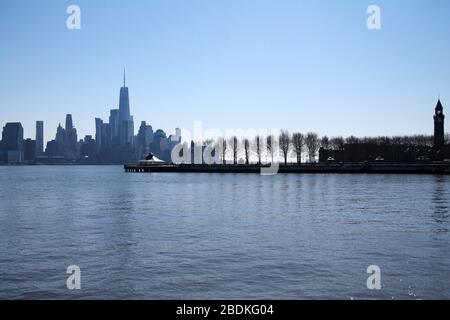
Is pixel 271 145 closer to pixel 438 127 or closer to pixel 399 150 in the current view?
pixel 399 150

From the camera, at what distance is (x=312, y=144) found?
592 feet

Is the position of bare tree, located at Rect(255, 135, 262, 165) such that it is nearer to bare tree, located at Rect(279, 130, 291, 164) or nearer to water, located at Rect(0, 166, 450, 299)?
bare tree, located at Rect(279, 130, 291, 164)

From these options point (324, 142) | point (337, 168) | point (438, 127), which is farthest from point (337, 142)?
point (438, 127)

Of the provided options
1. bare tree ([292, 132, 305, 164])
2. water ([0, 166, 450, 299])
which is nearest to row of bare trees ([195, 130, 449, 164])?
bare tree ([292, 132, 305, 164])

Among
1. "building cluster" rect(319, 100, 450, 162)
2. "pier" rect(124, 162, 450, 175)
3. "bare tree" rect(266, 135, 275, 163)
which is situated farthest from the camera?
"bare tree" rect(266, 135, 275, 163)

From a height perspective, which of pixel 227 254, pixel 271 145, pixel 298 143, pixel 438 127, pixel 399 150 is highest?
pixel 438 127

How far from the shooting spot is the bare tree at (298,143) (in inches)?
7019

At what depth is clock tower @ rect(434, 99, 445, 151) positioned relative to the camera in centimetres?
18374

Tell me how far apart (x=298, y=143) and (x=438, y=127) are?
61.9m

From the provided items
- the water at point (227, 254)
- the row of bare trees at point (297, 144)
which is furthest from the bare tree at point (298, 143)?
the water at point (227, 254)

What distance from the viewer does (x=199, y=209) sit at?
145 feet

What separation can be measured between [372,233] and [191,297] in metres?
16.9
